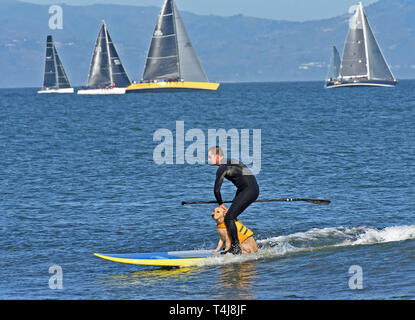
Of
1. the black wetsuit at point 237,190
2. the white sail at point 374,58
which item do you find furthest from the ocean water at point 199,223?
the white sail at point 374,58

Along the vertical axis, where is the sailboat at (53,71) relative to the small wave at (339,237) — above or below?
above

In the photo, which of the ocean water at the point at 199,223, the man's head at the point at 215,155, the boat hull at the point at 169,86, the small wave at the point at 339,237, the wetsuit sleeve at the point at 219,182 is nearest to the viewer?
the ocean water at the point at 199,223

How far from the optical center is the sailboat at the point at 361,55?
135 metres

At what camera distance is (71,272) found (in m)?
17.0

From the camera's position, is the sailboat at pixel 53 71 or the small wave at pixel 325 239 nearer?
the small wave at pixel 325 239

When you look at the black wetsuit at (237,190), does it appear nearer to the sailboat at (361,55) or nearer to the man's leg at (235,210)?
the man's leg at (235,210)

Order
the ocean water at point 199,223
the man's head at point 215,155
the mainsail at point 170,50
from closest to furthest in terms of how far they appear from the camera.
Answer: the ocean water at point 199,223, the man's head at point 215,155, the mainsail at point 170,50

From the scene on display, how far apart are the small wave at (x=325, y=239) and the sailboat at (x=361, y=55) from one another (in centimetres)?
11548

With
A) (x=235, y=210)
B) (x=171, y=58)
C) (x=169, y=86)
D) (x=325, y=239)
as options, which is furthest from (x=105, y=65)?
(x=235, y=210)

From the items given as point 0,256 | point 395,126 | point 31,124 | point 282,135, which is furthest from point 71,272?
point 31,124

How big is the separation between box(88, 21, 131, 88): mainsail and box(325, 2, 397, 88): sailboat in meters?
43.9

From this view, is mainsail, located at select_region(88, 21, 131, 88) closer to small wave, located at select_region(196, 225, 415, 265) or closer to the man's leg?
small wave, located at select_region(196, 225, 415, 265)

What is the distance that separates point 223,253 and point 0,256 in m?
6.11

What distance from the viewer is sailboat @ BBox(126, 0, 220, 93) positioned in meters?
122
